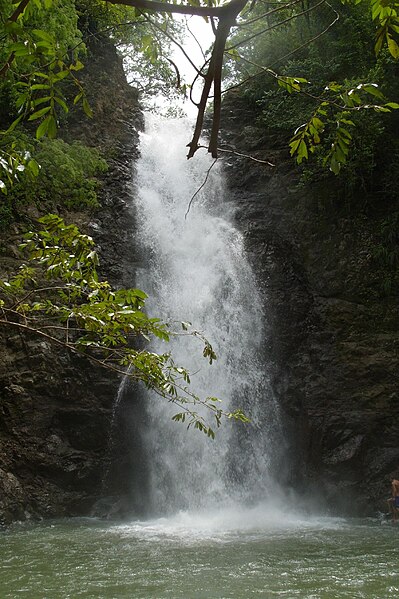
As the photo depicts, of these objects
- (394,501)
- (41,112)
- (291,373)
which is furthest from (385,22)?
(291,373)

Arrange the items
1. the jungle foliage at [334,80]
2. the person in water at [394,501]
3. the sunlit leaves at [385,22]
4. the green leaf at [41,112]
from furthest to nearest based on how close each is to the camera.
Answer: the jungle foliage at [334,80] → the person in water at [394,501] → the sunlit leaves at [385,22] → the green leaf at [41,112]

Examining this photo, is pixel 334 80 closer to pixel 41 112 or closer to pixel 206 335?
pixel 206 335

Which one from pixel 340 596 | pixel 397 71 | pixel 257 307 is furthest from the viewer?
pixel 397 71

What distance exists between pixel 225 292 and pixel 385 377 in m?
3.84

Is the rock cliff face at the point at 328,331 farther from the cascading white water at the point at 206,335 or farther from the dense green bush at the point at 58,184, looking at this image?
the dense green bush at the point at 58,184

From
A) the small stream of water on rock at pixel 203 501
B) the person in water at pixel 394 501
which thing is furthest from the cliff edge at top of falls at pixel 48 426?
the person in water at pixel 394 501

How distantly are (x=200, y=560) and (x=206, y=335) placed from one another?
6017 mm

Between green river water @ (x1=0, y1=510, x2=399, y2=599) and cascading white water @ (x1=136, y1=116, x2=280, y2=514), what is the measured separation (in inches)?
42.6

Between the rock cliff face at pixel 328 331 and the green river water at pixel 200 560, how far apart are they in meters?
1.49

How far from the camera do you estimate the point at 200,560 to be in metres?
6.44

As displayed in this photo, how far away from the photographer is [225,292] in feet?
41.7

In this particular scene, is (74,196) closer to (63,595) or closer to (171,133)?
(171,133)

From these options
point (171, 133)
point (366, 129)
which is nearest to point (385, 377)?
point (366, 129)

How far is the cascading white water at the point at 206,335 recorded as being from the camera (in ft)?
34.2
